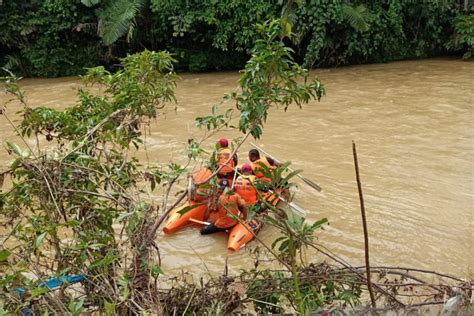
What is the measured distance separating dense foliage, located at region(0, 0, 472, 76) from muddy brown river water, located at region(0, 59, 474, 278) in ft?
4.05

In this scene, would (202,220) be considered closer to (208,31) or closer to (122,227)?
(122,227)

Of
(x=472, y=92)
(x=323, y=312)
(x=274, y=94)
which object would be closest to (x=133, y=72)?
(x=274, y=94)

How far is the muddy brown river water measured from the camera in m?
5.48

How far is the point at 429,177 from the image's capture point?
7121 mm

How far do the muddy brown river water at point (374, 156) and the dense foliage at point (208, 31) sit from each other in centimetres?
123

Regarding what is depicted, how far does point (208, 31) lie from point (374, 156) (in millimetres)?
8139

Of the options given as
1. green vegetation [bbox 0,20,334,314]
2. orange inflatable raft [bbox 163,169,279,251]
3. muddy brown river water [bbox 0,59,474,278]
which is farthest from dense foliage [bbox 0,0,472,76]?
green vegetation [bbox 0,20,334,314]

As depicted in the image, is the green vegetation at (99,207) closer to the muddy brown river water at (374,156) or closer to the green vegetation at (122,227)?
the green vegetation at (122,227)

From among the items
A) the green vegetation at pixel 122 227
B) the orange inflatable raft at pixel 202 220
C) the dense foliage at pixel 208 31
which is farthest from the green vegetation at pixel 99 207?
the dense foliage at pixel 208 31

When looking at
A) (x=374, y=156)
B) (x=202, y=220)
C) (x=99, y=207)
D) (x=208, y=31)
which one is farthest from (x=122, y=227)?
(x=208, y=31)

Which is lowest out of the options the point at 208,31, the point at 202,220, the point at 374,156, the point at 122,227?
the point at 202,220

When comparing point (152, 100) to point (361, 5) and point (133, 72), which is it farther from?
point (361, 5)

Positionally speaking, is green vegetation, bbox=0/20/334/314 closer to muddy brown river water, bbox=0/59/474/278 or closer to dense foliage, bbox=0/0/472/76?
muddy brown river water, bbox=0/59/474/278

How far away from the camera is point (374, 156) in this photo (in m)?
8.11
